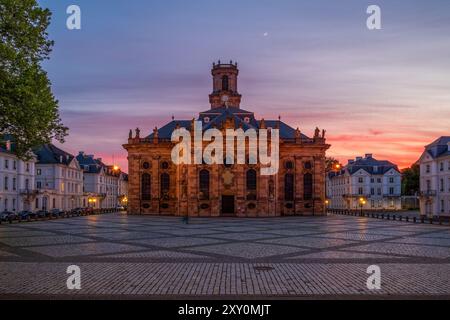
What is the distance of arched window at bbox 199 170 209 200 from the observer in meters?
65.4

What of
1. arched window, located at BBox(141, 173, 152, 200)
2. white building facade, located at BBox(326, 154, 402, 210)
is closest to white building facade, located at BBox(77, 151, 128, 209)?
arched window, located at BBox(141, 173, 152, 200)

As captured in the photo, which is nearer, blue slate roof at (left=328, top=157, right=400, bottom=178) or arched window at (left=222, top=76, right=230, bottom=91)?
arched window at (left=222, top=76, right=230, bottom=91)

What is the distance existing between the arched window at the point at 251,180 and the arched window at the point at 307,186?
970 cm

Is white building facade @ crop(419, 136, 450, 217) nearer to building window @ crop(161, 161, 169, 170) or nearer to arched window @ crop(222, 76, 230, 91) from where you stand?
arched window @ crop(222, 76, 230, 91)

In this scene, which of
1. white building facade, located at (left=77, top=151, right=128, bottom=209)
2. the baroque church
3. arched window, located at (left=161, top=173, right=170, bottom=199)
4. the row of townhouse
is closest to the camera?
the baroque church

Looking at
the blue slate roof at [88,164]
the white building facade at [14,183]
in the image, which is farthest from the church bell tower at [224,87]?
the blue slate roof at [88,164]

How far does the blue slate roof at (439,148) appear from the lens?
67144 millimetres

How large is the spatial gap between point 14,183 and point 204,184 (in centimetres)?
2895

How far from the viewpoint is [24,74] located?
24.8m

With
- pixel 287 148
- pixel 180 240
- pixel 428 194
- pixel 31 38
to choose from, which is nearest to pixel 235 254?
pixel 180 240

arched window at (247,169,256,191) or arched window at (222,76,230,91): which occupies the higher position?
arched window at (222,76,230,91)

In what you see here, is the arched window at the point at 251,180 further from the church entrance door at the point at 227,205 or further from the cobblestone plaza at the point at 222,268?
the cobblestone plaza at the point at 222,268

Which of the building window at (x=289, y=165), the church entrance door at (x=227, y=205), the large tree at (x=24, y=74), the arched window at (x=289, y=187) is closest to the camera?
the large tree at (x=24, y=74)

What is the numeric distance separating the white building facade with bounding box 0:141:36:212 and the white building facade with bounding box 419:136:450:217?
6004cm
